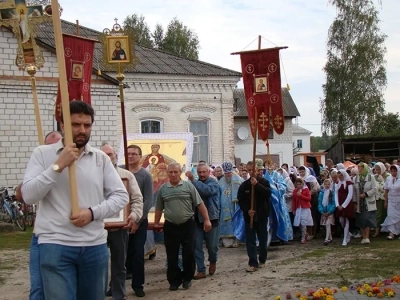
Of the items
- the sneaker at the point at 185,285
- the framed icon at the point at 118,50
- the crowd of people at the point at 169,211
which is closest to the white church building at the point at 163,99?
the crowd of people at the point at 169,211

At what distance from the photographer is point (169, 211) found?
9.73 m

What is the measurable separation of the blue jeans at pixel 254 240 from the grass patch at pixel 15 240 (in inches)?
253

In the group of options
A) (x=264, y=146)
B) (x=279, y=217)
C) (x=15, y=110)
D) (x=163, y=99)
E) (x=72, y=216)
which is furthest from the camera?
(x=264, y=146)

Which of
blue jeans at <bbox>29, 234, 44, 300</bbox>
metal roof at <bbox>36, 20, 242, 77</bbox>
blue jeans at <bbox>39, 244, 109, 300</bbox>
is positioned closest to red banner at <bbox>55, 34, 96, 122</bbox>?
blue jeans at <bbox>29, 234, 44, 300</bbox>

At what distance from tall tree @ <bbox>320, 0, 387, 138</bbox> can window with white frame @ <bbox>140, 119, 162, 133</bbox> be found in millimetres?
18425

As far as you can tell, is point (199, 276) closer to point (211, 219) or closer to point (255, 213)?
point (211, 219)

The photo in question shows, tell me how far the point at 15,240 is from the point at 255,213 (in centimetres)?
812

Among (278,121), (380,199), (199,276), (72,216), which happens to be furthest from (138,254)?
(380,199)

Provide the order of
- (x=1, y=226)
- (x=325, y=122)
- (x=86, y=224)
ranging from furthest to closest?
(x=325, y=122) < (x=1, y=226) < (x=86, y=224)

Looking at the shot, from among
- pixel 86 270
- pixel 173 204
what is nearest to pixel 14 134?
pixel 173 204

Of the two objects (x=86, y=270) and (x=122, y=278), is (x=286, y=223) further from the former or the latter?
(x=86, y=270)

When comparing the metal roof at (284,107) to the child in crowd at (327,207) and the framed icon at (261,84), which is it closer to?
the child in crowd at (327,207)

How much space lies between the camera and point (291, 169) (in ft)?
63.0

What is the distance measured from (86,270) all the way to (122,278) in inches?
152
